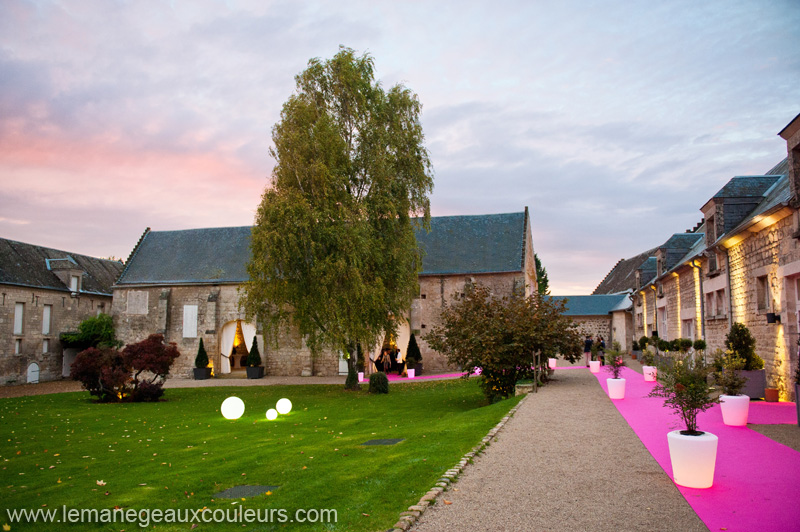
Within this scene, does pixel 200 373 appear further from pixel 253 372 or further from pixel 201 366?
pixel 253 372

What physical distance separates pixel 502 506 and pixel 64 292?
31.2 metres

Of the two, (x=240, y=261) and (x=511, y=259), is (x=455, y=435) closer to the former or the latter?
(x=511, y=259)

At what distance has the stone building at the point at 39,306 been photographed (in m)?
26.4

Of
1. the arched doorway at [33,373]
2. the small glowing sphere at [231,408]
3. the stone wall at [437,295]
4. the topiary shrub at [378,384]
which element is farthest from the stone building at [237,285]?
the small glowing sphere at [231,408]

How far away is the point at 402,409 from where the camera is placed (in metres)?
14.8

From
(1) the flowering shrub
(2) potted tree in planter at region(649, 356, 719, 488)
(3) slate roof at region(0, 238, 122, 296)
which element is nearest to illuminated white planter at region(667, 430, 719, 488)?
(2) potted tree in planter at region(649, 356, 719, 488)

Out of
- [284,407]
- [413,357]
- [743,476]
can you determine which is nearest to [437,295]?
[413,357]

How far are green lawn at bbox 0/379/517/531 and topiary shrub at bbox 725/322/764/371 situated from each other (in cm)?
498

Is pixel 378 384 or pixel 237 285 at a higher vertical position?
pixel 237 285

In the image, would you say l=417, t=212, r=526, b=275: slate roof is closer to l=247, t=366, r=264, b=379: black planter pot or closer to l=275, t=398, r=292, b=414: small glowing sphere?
l=247, t=366, r=264, b=379: black planter pot

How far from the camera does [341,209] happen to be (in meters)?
18.1

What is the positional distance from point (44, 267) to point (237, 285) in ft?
36.1

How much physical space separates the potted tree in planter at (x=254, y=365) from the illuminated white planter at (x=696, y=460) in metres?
23.6

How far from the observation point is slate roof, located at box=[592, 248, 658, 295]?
37875 millimetres
